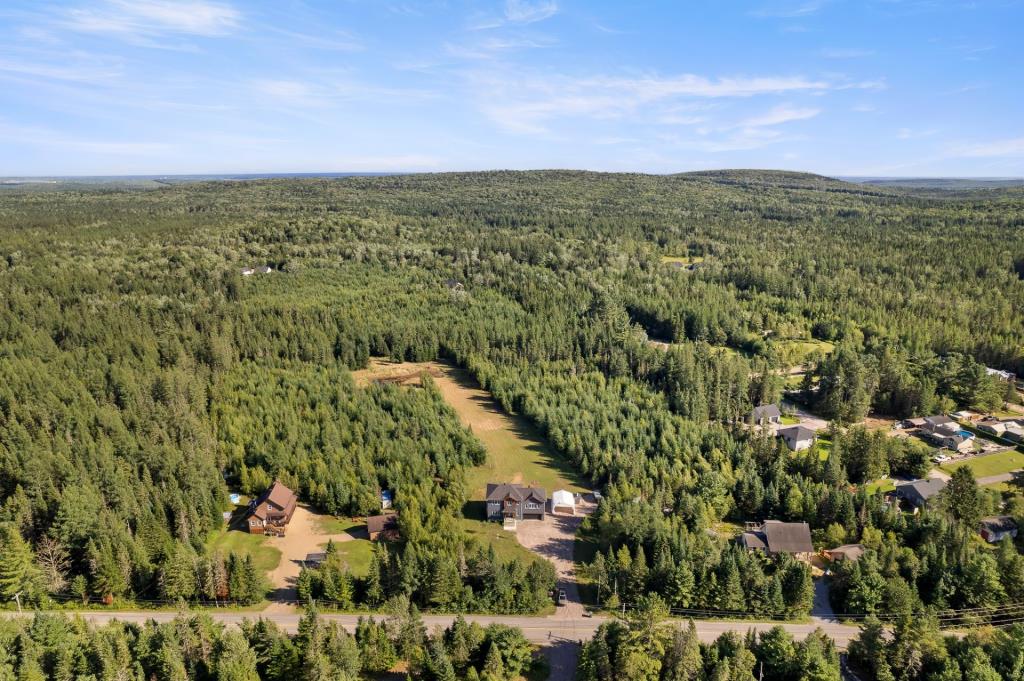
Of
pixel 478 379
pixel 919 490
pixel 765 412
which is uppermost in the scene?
pixel 478 379

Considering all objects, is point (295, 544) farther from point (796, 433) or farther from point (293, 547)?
point (796, 433)

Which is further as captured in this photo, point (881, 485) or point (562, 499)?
point (881, 485)

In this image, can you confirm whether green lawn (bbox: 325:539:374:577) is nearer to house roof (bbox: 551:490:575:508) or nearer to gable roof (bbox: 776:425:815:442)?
house roof (bbox: 551:490:575:508)

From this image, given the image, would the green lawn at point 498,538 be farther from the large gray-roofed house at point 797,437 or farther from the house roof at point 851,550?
the large gray-roofed house at point 797,437

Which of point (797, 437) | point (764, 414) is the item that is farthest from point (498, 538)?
point (764, 414)

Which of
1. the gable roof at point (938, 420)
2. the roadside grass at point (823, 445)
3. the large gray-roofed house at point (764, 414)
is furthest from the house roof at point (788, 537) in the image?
the gable roof at point (938, 420)

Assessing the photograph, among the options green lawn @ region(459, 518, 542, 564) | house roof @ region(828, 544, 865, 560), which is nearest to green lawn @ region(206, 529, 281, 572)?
green lawn @ region(459, 518, 542, 564)
